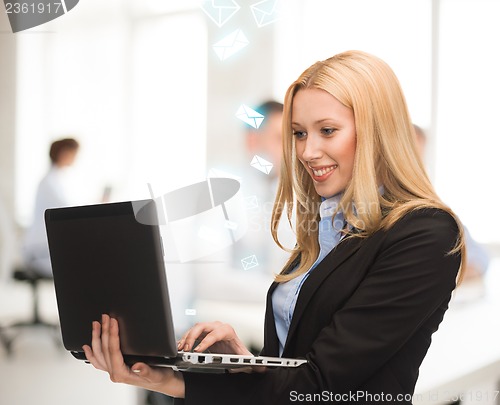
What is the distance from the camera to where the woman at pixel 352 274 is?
117cm

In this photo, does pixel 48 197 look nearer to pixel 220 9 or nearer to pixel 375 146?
pixel 220 9

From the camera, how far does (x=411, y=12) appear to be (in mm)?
2701

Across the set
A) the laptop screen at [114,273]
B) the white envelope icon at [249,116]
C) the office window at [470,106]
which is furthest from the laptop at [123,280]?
the office window at [470,106]

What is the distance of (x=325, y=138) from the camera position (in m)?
1.34

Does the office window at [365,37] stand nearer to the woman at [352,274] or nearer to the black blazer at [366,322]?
the woman at [352,274]

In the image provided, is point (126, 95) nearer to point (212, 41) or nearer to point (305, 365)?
point (212, 41)

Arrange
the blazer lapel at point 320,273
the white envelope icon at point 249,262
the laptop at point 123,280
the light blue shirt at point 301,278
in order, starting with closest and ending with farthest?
the laptop at point 123,280, the blazer lapel at point 320,273, the light blue shirt at point 301,278, the white envelope icon at point 249,262

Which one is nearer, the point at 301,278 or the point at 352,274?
the point at 352,274

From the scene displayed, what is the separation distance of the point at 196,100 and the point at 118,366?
1.64 meters

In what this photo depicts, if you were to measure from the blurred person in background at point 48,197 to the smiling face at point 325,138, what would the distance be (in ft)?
5.28

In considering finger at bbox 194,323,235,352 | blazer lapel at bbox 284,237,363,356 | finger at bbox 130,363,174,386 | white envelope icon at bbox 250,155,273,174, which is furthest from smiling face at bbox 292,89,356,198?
white envelope icon at bbox 250,155,273,174

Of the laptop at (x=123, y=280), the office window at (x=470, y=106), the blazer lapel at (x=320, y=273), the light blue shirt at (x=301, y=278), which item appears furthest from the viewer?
the office window at (x=470, y=106)

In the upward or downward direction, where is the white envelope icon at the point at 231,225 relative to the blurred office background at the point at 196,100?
downward

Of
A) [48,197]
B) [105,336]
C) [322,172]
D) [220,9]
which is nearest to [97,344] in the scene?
[105,336]
